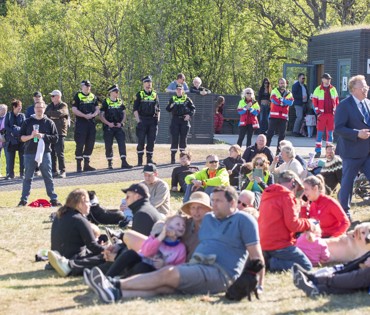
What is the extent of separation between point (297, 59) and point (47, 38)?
12.6 metres

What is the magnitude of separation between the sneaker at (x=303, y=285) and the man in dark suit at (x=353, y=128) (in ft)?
13.3

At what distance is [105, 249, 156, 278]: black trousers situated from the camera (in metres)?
9.05

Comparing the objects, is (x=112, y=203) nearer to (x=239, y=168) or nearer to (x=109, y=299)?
(x=239, y=168)

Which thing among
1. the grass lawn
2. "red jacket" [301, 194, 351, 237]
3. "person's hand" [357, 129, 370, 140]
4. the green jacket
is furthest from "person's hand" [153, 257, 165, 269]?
the green jacket

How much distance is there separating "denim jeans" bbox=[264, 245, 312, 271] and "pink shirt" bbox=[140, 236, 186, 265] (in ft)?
3.77

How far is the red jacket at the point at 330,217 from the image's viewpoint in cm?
1095

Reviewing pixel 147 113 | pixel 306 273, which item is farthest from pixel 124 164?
pixel 306 273

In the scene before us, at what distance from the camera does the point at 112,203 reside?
16562 millimetres

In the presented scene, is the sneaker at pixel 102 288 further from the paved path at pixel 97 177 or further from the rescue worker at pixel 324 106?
the rescue worker at pixel 324 106

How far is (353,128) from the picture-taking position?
41.0 ft

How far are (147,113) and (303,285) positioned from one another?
43.7ft

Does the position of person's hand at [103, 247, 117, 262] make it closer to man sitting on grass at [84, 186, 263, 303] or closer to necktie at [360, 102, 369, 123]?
man sitting on grass at [84, 186, 263, 303]

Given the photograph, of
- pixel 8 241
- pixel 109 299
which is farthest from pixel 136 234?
pixel 8 241

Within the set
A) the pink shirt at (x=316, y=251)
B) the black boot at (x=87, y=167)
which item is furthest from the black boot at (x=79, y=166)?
the pink shirt at (x=316, y=251)
